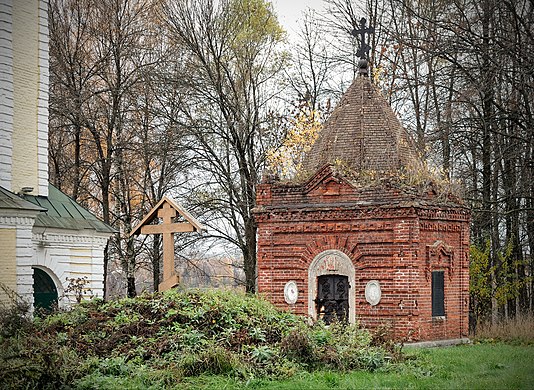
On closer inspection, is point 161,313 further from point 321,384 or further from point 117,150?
point 117,150

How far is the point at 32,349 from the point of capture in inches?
480

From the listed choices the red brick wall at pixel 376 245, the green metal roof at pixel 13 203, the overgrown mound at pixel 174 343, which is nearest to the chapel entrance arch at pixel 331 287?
the red brick wall at pixel 376 245

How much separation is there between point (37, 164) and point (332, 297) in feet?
27.2

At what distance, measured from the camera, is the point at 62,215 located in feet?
71.8

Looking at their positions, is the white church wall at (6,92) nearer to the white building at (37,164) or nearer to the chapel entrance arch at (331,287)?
the white building at (37,164)

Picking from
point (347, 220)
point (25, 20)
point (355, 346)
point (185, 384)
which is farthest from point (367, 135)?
point (185, 384)

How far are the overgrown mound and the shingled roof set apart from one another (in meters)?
5.97

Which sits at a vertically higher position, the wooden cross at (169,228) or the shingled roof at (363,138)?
the shingled roof at (363,138)

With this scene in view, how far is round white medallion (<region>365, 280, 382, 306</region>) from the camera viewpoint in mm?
19516

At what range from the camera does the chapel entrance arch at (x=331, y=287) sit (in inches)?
781

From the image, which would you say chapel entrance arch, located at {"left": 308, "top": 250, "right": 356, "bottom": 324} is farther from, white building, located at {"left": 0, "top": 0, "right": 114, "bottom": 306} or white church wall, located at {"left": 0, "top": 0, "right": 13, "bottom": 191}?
white church wall, located at {"left": 0, "top": 0, "right": 13, "bottom": 191}

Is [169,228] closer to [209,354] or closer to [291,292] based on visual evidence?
[291,292]

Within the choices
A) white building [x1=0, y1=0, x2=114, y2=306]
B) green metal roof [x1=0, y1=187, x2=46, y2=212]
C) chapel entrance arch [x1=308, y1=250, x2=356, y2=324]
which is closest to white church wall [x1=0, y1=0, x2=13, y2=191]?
white building [x1=0, y1=0, x2=114, y2=306]

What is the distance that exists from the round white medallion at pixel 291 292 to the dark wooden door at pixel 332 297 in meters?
0.55
